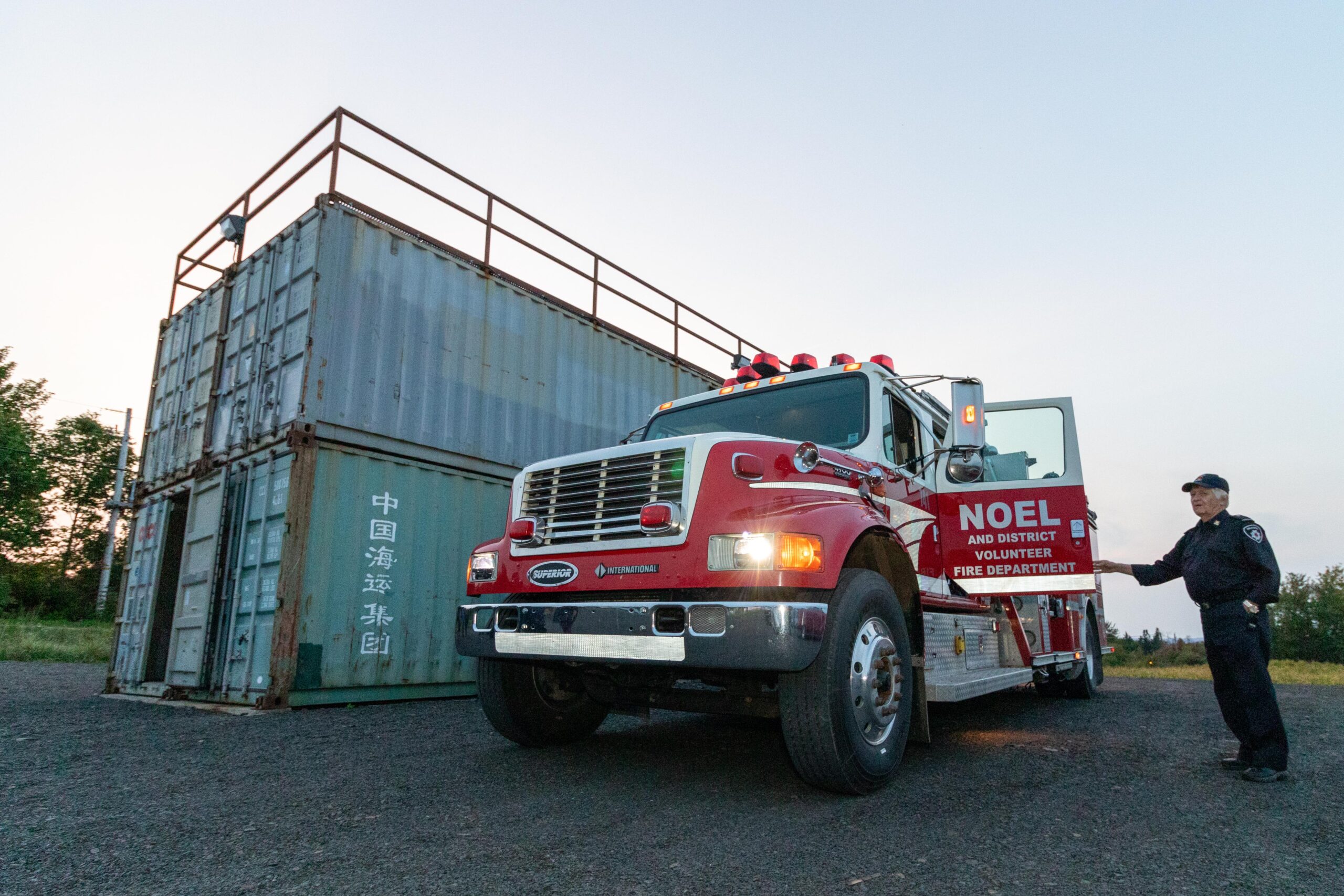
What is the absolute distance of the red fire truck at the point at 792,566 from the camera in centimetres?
357

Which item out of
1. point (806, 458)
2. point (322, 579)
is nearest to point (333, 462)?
point (322, 579)

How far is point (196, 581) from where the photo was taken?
843 cm

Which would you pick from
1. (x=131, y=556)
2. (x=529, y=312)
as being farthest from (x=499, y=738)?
(x=131, y=556)

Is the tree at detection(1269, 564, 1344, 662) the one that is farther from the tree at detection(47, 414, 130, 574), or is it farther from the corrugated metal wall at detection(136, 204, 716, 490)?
the tree at detection(47, 414, 130, 574)

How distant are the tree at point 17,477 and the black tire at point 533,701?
116ft

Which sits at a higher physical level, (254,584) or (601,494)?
(601,494)

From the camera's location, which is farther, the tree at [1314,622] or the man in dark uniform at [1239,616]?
the tree at [1314,622]

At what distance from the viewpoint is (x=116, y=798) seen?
3863 mm

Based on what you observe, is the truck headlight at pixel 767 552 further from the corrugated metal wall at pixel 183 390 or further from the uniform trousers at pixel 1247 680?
the corrugated metal wall at pixel 183 390

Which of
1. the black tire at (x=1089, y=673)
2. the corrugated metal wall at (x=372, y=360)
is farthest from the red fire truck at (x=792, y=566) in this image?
the corrugated metal wall at (x=372, y=360)

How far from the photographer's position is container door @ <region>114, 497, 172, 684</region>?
9234 mm

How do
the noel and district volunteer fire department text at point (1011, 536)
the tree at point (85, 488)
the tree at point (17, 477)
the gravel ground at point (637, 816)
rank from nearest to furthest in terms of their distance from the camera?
the gravel ground at point (637, 816) < the noel and district volunteer fire department text at point (1011, 536) < the tree at point (17, 477) < the tree at point (85, 488)

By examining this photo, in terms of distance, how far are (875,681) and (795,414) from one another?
198 cm

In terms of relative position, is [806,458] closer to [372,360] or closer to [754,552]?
[754,552]
